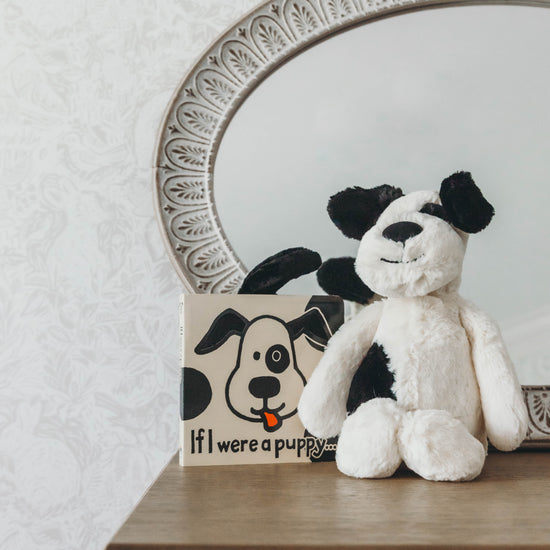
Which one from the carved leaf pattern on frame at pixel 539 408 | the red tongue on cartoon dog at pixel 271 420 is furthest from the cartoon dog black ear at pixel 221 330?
the carved leaf pattern on frame at pixel 539 408

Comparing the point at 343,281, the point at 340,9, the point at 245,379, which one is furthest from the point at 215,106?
the point at 245,379

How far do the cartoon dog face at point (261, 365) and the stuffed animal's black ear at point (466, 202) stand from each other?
0.25 metres

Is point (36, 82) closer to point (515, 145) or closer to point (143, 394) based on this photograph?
point (143, 394)

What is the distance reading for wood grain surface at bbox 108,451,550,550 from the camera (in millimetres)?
497

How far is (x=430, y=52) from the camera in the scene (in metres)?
1.04

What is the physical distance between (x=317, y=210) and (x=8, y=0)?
682 millimetres

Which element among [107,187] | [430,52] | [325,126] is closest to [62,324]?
[107,187]

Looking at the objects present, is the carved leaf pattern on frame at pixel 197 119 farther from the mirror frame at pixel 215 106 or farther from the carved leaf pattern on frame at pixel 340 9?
the carved leaf pattern on frame at pixel 340 9

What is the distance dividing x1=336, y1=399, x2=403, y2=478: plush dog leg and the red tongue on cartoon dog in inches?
4.3

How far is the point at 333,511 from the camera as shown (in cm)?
58

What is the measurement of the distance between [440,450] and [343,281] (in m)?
0.33

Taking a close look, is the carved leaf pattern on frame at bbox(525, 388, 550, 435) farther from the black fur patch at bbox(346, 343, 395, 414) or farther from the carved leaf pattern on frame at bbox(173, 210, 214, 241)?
the carved leaf pattern on frame at bbox(173, 210, 214, 241)

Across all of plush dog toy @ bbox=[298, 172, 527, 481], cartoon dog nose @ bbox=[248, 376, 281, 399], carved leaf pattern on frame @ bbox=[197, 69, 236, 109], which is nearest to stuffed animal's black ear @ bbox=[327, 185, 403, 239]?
plush dog toy @ bbox=[298, 172, 527, 481]

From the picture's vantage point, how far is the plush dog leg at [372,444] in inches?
27.5
